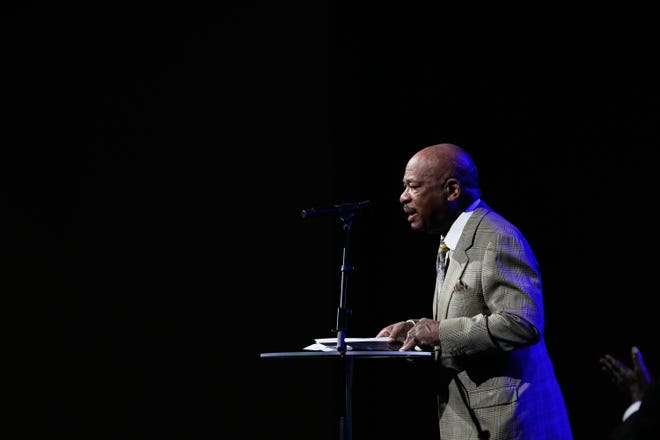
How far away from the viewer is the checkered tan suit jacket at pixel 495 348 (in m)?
2.76

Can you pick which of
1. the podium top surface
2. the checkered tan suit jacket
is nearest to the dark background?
the checkered tan suit jacket

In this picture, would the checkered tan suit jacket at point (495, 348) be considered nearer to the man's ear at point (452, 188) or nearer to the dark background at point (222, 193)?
the man's ear at point (452, 188)

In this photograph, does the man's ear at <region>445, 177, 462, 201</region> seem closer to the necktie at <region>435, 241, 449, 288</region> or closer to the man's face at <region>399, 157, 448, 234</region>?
the man's face at <region>399, 157, 448, 234</region>

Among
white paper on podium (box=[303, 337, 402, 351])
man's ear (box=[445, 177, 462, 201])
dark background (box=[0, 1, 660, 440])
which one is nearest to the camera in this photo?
white paper on podium (box=[303, 337, 402, 351])

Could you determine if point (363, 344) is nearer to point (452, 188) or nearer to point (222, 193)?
point (452, 188)

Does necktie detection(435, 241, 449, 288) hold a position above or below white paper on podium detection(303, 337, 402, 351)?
above

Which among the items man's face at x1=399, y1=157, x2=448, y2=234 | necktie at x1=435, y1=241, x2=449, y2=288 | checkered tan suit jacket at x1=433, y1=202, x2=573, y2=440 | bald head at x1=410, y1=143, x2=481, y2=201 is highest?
bald head at x1=410, y1=143, x2=481, y2=201

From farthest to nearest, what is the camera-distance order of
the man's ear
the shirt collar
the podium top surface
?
the man's ear
the shirt collar
the podium top surface

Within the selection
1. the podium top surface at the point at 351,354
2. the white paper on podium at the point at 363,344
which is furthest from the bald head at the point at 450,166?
the podium top surface at the point at 351,354

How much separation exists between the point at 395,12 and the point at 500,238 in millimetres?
2277

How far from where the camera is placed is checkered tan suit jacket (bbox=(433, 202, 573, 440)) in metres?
2.76

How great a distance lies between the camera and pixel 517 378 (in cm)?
282

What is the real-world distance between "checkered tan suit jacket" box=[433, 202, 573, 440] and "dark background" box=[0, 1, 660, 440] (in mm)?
1439

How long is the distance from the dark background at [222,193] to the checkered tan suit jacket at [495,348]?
4.72 ft
